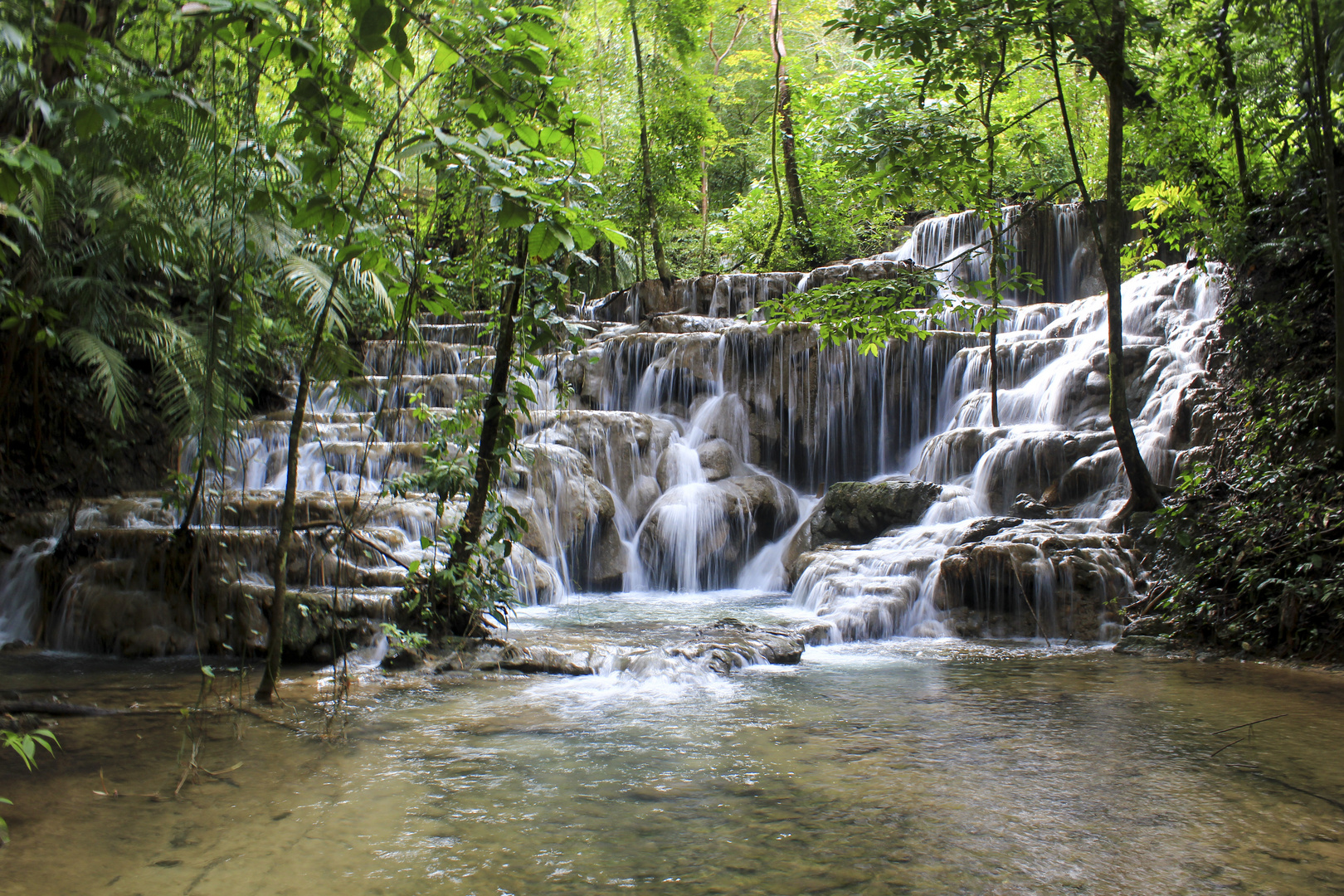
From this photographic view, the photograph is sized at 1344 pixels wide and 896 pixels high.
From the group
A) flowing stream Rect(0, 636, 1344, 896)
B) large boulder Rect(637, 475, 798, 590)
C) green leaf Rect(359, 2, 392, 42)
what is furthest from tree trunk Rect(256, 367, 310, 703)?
large boulder Rect(637, 475, 798, 590)

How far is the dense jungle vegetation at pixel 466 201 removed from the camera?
2447 millimetres

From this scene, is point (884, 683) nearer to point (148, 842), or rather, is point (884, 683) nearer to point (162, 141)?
point (148, 842)

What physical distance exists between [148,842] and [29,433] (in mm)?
8913

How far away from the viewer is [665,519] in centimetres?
1239

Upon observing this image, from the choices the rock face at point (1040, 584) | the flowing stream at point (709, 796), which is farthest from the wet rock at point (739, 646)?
the rock face at point (1040, 584)

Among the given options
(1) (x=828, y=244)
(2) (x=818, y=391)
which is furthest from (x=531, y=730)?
(1) (x=828, y=244)

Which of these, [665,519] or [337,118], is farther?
[665,519]

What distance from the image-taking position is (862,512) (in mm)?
11312

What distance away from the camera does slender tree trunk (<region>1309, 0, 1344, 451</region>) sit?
5223 mm

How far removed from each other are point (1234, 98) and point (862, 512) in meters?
6.07

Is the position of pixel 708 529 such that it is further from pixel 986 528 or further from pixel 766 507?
pixel 986 528

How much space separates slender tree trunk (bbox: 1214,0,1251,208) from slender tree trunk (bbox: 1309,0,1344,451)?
1.38m

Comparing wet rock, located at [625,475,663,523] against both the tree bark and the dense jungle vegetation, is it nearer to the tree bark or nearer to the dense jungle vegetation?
the dense jungle vegetation

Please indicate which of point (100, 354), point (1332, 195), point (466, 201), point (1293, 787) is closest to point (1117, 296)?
point (1332, 195)
